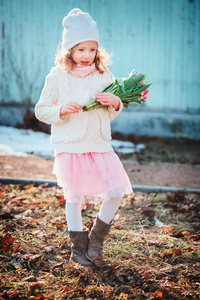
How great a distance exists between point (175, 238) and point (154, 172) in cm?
262

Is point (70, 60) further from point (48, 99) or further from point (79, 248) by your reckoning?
point (79, 248)

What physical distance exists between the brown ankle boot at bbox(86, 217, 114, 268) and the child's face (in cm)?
125

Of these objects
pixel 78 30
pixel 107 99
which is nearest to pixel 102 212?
pixel 107 99

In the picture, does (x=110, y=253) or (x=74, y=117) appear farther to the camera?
(x=110, y=253)

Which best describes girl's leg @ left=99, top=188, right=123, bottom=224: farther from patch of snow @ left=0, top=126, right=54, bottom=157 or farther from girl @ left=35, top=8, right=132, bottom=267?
patch of snow @ left=0, top=126, right=54, bottom=157

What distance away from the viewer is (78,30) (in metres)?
2.68

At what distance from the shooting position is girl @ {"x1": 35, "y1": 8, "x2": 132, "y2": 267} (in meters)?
2.70

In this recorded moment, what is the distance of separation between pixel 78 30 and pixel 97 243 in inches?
65.3

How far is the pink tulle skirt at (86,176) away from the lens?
8.86 ft

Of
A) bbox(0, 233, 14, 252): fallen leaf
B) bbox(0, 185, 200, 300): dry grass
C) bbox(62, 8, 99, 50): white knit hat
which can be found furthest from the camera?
bbox(0, 233, 14, 252): fallen leaf

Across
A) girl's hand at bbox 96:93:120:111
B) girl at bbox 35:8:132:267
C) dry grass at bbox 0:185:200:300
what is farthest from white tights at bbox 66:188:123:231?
girl's hand at bbox 96:93:120:111

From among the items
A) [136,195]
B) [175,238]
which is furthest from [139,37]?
[175,238]

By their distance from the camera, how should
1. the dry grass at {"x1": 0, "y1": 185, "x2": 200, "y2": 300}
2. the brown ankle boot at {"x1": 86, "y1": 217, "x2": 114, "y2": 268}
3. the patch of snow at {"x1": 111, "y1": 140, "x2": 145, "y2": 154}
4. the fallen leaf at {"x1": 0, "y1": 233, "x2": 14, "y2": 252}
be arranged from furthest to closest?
1. the patch of snow at {"x1": 111, "y1": 140, "x2": 145, "y2": 154}
2. the fallen leaf at {"x1": 0, "y1": 233, "x2": 14, "y2": 252}
3. the brown ankle boot at {"x1": 86, "y1": 217, "x2": 114, "y2": 268}
4. the dry grass at {"x1": 0, "y1": 185, "x2": 200, "y2": 300}

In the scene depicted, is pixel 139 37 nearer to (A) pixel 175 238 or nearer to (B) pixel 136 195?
(B) pixel 136 195
